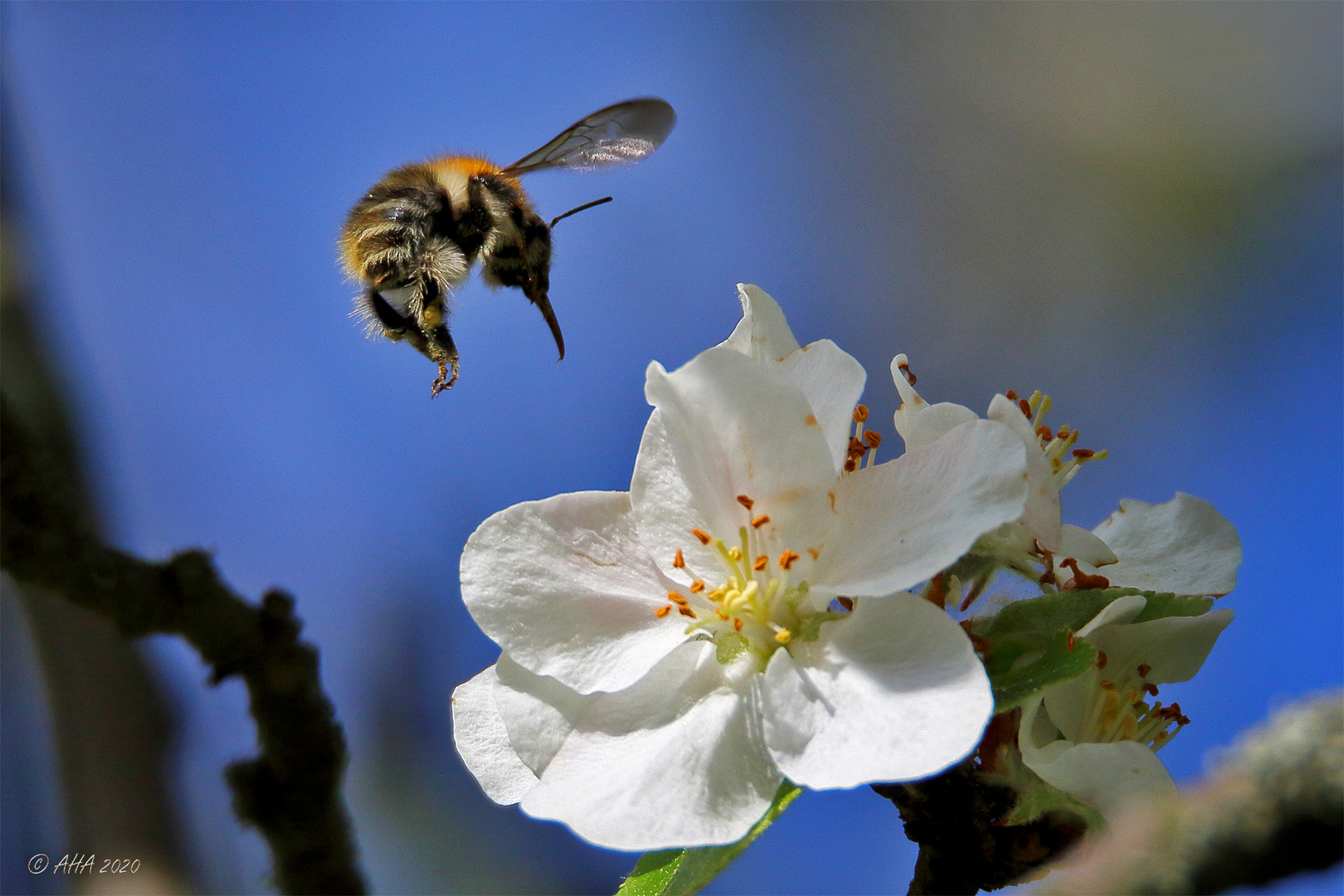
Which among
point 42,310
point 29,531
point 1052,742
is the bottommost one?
point 1052,742

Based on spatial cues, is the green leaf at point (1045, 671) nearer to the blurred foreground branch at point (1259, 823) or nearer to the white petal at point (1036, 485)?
the white petal at point (1036, 485)

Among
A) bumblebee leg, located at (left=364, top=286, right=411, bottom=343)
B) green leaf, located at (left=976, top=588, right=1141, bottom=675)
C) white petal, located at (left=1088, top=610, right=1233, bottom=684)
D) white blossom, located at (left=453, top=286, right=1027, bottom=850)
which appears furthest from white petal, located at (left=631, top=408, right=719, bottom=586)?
bumblebee leg, located at (left=364, top=286, right=411, bottom=343)

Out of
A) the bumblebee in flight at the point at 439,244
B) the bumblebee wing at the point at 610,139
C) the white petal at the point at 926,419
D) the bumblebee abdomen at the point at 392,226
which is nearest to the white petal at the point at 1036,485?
the white petal at the point at 926,419

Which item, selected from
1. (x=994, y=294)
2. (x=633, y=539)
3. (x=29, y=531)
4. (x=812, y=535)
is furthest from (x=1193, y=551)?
(x=994, y=294)

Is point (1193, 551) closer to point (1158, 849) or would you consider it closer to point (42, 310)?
point (1158, 849)

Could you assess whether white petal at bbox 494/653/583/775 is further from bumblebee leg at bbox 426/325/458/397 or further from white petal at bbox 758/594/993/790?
bumblebee leg at bbox 426/325/458/397

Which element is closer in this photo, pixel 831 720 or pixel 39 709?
pixel 831 720
